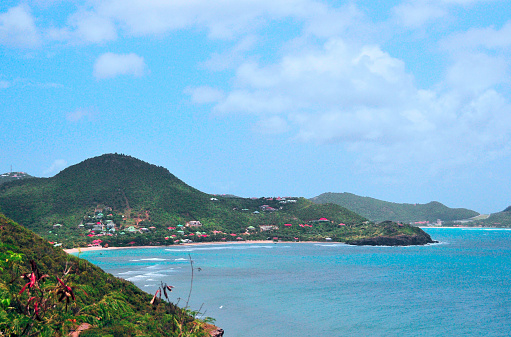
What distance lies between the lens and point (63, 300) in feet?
54.4

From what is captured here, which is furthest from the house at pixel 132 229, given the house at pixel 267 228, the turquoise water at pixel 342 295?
the turquoise water at pixel 342 295

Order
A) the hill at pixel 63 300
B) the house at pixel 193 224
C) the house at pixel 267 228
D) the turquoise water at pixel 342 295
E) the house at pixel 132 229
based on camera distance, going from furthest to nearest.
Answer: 1. the house at pixel 267 228
2. the house at pixel 193 224
3. the house at pixel 132 229
4. the turquoise water at pixel 342 295
5. the hill at pixel 63 300

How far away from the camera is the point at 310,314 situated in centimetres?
3362

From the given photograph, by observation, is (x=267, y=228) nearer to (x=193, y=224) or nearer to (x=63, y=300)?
(x=193, y=224)

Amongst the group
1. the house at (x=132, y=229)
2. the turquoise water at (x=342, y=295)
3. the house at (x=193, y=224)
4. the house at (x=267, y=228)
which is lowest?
the turquoise water at (x=342, y=295)

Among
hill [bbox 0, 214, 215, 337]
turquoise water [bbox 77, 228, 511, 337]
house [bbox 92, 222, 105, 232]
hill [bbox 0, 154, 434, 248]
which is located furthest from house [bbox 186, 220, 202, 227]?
hill [bbox 0, 214, 215, 337]


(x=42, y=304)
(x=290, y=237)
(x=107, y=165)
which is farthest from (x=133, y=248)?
(x=42, y=304)

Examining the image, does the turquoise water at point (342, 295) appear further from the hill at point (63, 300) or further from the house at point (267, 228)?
the house at point (267, 228)

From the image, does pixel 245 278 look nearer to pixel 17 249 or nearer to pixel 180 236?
pixel 17 249

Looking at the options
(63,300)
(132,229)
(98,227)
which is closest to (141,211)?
(132,229)

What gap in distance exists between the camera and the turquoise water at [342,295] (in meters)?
30.2

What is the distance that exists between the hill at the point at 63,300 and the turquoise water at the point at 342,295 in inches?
302

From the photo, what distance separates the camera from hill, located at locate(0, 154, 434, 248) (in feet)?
395

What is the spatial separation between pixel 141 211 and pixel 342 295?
106607mm
